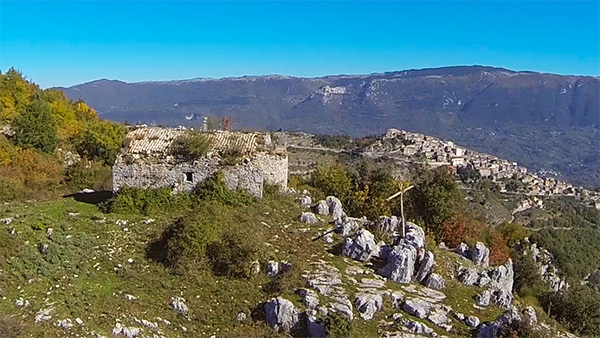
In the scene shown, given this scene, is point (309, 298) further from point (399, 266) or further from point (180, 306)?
point (180, 306)

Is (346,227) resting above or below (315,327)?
above

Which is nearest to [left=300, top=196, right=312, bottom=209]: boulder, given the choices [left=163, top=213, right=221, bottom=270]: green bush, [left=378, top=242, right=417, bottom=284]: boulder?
[left=163, top=213, right=221, bottom=270]: green bush

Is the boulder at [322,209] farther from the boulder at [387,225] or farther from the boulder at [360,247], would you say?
the boulder at [360,247]

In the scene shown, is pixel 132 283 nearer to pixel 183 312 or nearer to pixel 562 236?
pixel 183 312

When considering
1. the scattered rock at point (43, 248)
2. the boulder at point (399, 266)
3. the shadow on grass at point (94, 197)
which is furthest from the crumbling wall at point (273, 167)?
the scattered rock at point (43, 248)

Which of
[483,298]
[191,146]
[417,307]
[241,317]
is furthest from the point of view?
[191,146]

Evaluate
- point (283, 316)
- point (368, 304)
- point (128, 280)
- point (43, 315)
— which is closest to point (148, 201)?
point (128, 280)
